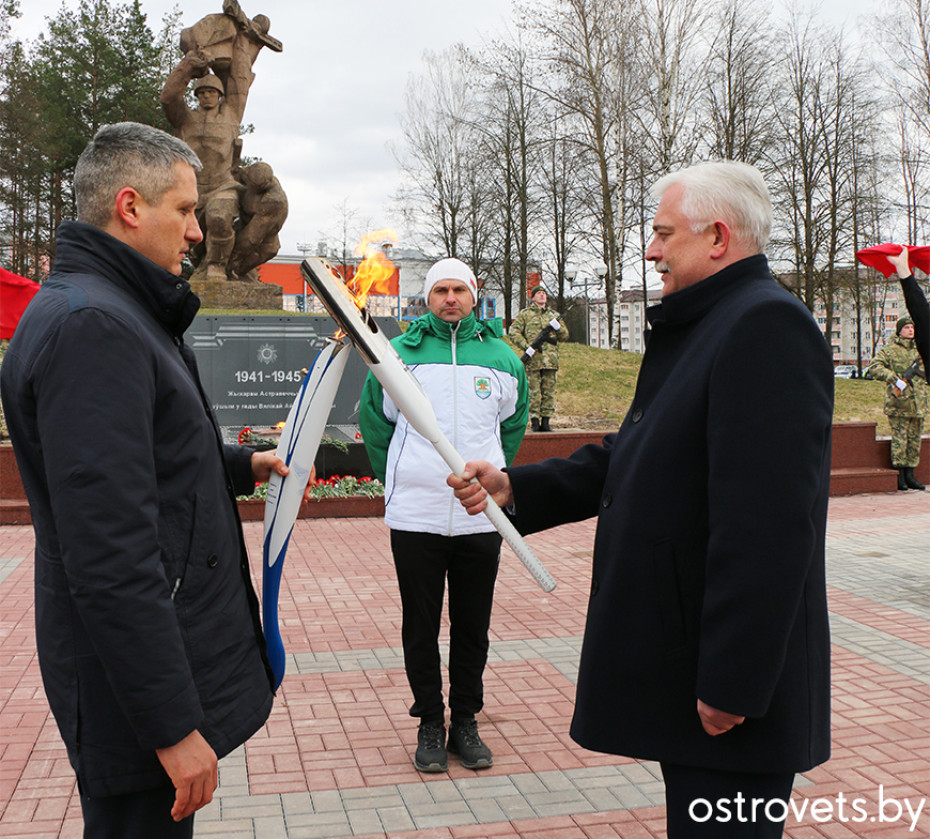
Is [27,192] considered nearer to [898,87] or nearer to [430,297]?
[898,87]

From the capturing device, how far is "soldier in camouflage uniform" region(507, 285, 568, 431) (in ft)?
44.5

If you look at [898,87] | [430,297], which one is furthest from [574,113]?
[430,297]

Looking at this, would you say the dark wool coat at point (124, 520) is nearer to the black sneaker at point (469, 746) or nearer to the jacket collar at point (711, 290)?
the jacket collar at point (711, 290)

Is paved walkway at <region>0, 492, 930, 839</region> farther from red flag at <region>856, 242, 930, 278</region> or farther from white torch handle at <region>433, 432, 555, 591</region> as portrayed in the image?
red flag at <region>856, 242, 930, 278</region>

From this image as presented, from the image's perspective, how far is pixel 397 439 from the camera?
3.98m

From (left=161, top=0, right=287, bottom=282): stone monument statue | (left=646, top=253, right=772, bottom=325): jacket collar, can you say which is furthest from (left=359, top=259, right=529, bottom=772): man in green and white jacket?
(left=161, top=0, right=287, bottom=282): stone monument statue

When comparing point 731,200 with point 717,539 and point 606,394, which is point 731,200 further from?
point 606,394

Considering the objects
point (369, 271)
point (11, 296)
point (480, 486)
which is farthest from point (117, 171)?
point (11, 296)

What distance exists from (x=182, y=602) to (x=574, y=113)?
2981 centimetres

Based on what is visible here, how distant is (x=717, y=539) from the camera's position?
6.28ft

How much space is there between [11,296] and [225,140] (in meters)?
6.59

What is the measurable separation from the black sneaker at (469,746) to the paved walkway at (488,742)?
0.18 ft

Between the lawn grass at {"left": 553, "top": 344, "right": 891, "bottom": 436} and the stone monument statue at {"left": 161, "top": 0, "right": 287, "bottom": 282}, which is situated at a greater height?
the stone monument statue at {"left": 161, "top": 0, "right": 287, "bottom": 282}

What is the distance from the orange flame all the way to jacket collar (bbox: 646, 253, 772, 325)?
994 mm
